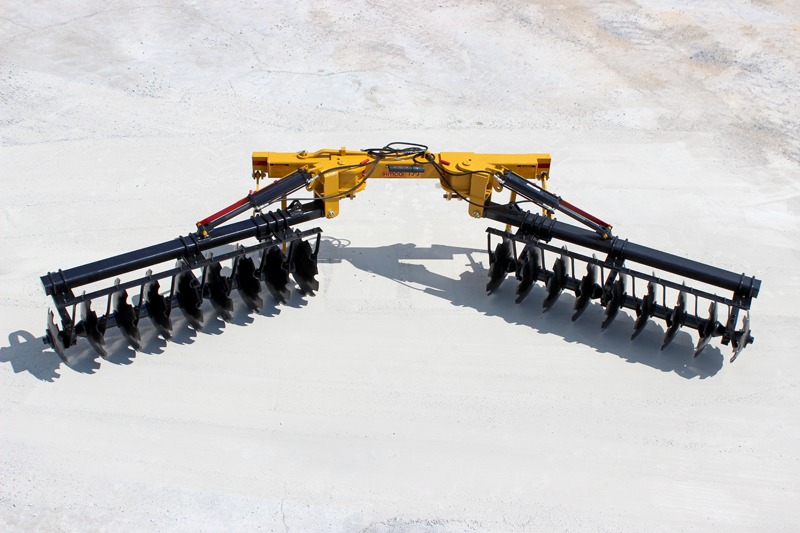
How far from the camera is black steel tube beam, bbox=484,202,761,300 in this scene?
6238 mm

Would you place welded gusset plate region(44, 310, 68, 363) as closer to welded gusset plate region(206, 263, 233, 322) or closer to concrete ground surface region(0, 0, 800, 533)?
concrete ground surface region(0, 0, 800, 533)

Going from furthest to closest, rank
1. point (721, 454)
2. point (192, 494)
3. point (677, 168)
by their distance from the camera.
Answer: point (677, 168) < point (721, 454) < point (192, 494)

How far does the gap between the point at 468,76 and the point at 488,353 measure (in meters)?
5.56

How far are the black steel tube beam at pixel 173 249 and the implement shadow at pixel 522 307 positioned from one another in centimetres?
90

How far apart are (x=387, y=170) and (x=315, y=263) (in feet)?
3.26

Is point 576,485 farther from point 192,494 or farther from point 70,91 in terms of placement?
point 70,91

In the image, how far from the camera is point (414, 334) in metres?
6.59

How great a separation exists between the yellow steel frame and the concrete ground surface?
858mm

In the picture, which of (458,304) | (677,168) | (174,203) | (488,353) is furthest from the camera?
(677,168)

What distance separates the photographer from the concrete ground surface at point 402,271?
5.24m

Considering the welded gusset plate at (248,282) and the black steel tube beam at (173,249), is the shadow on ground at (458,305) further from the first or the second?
the black steel tube beam at (173,249)

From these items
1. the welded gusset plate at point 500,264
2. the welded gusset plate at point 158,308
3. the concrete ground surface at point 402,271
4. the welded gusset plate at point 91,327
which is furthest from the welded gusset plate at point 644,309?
the welded gusset plate at point 91,327

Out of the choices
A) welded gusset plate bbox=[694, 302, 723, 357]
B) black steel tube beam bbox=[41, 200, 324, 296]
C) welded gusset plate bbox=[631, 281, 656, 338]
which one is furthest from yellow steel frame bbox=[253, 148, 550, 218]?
welded gusset plate bbox=[694, 302, 723, 357]

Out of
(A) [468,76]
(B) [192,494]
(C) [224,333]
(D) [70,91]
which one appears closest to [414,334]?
(C) [224,333]
